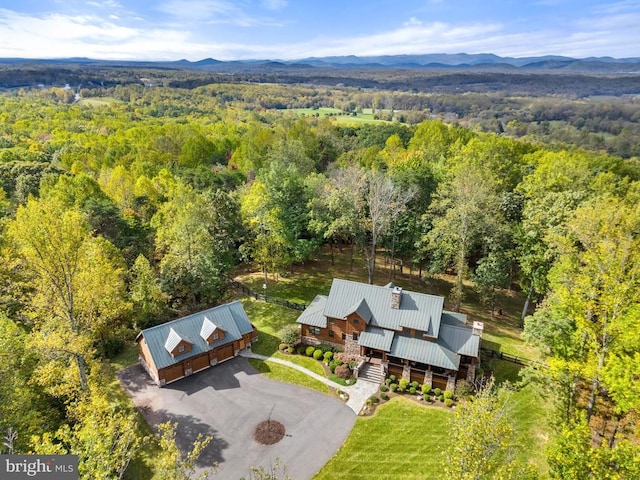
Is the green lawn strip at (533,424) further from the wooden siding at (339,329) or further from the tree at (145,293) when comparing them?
the tree at (145,293)

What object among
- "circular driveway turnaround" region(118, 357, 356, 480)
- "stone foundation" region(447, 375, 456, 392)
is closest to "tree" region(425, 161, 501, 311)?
"stone foundation" region(447, 375, 456, 392)

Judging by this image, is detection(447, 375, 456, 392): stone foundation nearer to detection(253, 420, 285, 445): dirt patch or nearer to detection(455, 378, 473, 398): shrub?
detection(455, 378, 473, 398): shrub

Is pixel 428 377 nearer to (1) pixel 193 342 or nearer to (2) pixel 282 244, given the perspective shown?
(1) pixel 193 342

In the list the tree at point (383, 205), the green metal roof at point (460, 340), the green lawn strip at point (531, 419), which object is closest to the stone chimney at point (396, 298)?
the green metal roof at point (460, 340)

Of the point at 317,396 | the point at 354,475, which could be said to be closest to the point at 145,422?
the point at 317,396

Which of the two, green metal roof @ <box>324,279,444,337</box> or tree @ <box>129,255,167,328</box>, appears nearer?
green metal roof @ <box>324,279,444,337</box>

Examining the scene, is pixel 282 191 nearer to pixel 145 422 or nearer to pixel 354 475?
pixel 145 422
